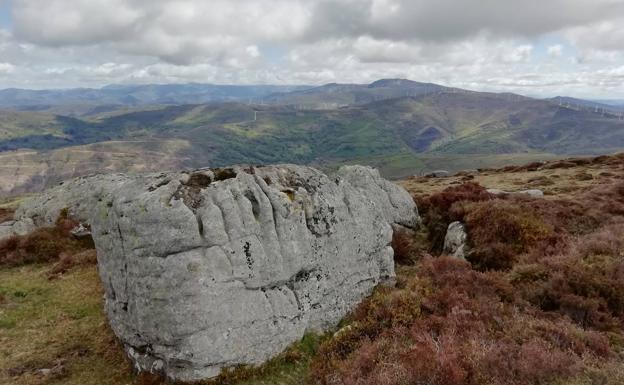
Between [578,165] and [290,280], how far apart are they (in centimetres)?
6343

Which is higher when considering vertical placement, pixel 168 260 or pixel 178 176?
pixel 178 176

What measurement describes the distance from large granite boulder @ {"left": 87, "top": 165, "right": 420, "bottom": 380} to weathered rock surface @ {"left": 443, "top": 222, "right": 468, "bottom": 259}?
7004 millimetres

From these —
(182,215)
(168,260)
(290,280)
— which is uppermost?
(182,215)

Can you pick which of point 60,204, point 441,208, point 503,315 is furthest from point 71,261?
point 503,315

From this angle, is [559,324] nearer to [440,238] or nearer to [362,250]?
[362,250]

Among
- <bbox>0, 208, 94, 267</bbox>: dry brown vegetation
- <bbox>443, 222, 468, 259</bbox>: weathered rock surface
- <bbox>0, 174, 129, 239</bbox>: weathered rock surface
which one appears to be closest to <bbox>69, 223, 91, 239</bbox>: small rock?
<bbox>0, 208, 94, 267</bbox>: dry brown vegetation

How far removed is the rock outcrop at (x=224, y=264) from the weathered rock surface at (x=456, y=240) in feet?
21.0

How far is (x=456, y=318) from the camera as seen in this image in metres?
15.5

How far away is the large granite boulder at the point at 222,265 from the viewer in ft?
52.5

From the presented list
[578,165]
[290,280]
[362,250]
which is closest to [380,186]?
[362,250]

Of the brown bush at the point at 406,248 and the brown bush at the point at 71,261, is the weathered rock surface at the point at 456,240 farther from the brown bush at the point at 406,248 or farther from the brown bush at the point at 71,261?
the brown bush at the point at 71,261

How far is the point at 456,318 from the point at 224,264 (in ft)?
28.8

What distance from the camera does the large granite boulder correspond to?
630 inches

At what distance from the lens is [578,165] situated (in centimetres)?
6625
